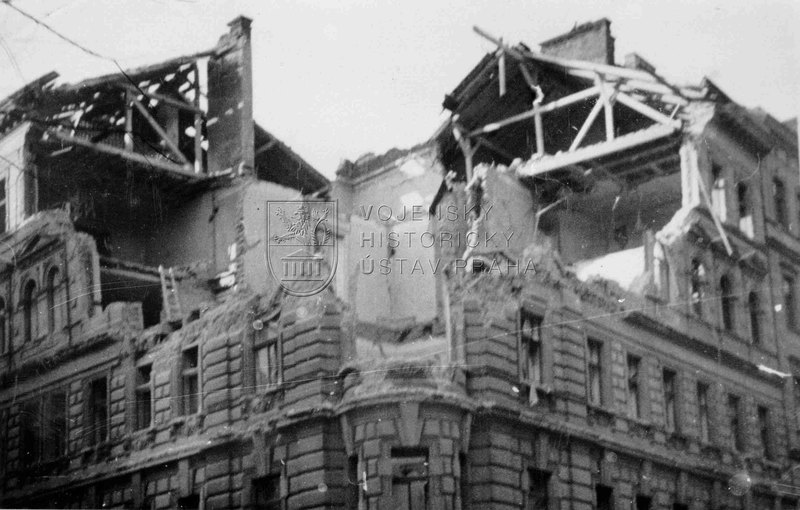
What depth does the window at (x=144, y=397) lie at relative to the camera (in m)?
18.3

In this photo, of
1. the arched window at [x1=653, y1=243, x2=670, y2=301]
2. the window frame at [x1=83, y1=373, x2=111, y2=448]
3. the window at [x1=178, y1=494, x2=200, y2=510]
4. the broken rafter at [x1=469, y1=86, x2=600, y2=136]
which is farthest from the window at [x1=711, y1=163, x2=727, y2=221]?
the window frame at [x1=83, y1=373, x2=111, y2=448]

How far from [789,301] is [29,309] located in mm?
10279

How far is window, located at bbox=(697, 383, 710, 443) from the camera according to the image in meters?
17.9

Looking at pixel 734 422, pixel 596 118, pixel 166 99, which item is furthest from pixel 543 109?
pixel 166 99

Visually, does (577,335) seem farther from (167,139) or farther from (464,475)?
(167,139)

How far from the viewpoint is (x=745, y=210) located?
1820cm

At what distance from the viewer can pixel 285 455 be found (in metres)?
16.9

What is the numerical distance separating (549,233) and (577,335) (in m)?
1.31

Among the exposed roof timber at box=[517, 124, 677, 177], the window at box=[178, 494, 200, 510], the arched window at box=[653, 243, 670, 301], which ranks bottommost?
the window at box=[178, 494, 200, 510]

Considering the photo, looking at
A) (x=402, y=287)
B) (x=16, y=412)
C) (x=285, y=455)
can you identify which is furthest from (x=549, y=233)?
(x=16, y=412)

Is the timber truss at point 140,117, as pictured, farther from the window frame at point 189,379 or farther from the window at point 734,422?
the window at point 734,422

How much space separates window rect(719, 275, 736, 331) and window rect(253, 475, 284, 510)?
235 inches

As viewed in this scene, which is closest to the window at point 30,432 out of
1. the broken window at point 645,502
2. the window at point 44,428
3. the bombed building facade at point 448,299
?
the window at point 44,428

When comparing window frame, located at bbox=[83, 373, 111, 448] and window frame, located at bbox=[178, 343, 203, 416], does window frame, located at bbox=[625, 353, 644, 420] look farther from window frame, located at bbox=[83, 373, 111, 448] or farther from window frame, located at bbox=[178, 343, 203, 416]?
window frame, located at bbox=[83, 373, 111, 448]
